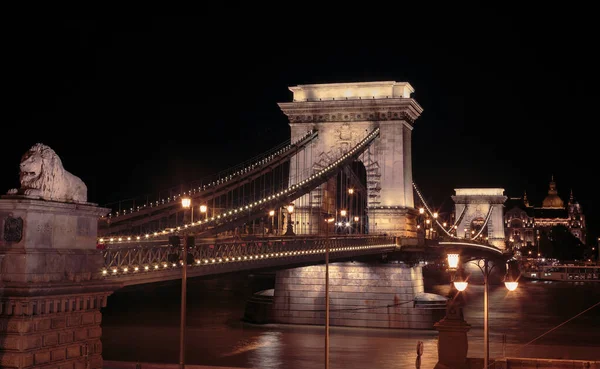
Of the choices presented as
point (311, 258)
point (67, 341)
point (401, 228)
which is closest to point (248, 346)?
point (311, 258)

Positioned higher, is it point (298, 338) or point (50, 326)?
point (50, 326)

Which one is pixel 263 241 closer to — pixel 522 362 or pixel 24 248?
pixel 522 362

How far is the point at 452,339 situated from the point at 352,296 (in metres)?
26.9

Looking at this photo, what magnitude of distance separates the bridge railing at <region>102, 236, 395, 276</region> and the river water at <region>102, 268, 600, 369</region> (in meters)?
1.24

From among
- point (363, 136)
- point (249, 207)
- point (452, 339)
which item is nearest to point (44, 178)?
point (452, 339)

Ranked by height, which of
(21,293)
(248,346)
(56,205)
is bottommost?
(248,346)

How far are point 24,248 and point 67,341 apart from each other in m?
2.32

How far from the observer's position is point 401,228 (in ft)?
208

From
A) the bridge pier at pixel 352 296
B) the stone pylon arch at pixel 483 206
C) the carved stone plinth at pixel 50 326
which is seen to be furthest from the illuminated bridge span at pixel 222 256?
the stone pylon arch at pixel 483 206

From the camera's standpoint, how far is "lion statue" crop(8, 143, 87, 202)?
19609 mm

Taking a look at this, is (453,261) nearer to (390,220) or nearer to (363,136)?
(363,136)

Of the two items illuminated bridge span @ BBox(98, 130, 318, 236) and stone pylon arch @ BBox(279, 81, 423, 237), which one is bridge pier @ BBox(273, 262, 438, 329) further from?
illuminated bridge span @ BBox(98, 130, 318, 236)

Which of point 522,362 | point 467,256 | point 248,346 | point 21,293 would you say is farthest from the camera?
point 467,256

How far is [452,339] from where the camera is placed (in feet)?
99.3
